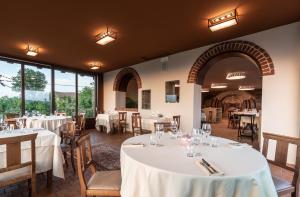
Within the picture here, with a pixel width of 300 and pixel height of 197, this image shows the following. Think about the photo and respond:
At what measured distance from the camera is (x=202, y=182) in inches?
44.9

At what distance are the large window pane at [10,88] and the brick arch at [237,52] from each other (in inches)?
228

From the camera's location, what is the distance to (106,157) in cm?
395

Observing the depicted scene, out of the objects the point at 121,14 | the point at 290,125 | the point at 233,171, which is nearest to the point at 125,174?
the point at 233,171

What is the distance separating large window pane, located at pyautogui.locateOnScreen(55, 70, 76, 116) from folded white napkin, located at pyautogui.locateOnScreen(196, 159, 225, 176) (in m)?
7.15

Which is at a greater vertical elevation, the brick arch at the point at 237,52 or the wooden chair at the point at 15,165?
the brick arch at the point at 237,52

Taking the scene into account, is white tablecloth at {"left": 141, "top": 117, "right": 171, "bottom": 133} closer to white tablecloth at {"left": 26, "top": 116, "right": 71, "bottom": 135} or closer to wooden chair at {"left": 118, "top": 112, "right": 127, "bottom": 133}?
wooden chair at {"left": 118, "top": 112, "right": 127, "bottom": 133}

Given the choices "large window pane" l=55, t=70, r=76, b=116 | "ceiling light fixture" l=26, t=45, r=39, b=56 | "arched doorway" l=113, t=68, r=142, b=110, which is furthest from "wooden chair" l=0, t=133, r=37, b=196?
"large window pane" l=55, t=70, r=76, b=116

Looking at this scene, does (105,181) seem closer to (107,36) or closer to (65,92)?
(107,36)

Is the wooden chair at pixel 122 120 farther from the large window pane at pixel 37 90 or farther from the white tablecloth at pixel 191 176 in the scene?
the white tablecloth at pixel 191 176

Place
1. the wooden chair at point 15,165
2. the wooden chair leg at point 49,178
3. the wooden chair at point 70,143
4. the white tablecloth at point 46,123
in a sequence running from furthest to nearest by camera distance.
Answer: the white tablecloth at point 46,123
the wooden chair at point 70,143
the wooden chair leg at point 49,178
the wooden chair at point 15,165

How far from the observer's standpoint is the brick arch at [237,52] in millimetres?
3771

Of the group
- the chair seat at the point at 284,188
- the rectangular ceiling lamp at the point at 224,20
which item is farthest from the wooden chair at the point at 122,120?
the chair seat at the point at 284,188

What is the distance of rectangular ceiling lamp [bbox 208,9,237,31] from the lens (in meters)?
3.02

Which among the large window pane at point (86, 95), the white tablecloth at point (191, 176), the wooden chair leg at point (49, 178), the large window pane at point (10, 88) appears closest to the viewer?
the white tablecloth at point (191, 176)
